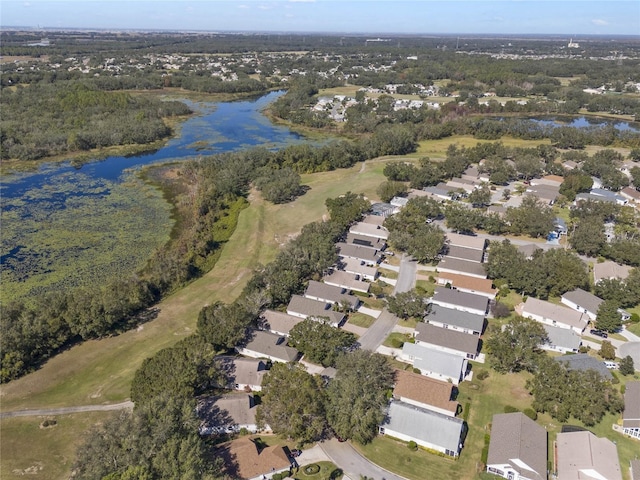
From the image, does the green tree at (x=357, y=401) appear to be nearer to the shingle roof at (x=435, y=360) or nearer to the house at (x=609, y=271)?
the shingle roof at (x=435, y=360)

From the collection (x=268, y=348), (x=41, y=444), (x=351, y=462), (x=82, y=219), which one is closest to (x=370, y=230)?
(x=268, y=348)

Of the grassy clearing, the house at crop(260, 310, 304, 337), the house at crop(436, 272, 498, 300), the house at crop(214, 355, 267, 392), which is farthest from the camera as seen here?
the house at crop(436, 272, 498, 300)

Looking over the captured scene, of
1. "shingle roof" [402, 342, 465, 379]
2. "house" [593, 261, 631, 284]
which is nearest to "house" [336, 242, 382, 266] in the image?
"shingle roof" [402, 342, 465, 379]

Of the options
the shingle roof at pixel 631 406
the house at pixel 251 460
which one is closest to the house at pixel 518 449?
the shingle roof at pixel 631 406

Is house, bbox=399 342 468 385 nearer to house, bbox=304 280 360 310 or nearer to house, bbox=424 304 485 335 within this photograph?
house, bbox=424 304 485 335

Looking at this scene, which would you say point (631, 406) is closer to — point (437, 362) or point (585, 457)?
point (585, 457)
